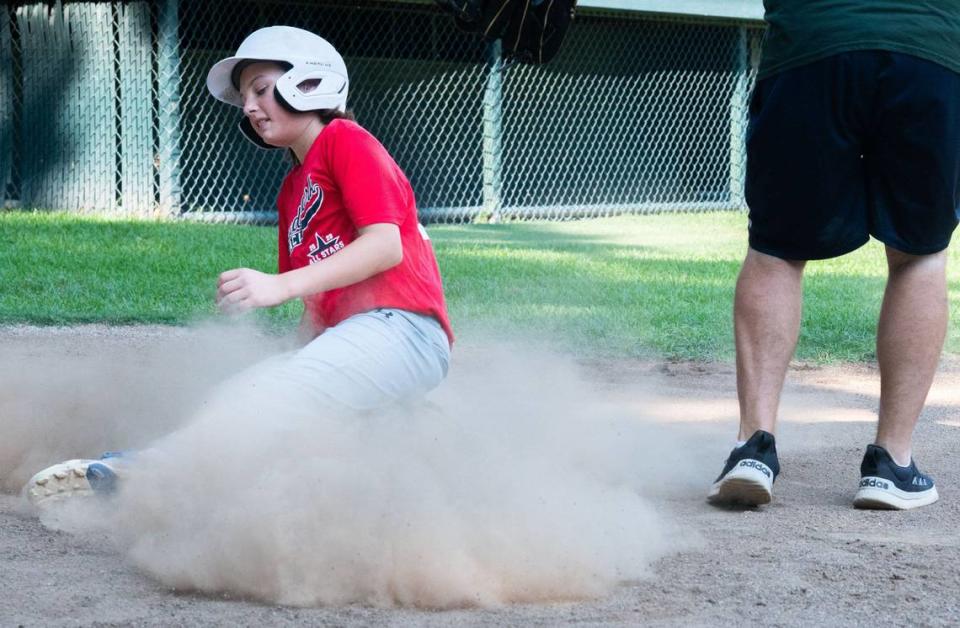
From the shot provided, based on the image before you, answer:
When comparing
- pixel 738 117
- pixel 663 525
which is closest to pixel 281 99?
pixel 663 525

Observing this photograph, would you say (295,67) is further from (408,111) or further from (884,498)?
(408,111)

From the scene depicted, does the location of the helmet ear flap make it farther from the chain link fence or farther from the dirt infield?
the chain link fence

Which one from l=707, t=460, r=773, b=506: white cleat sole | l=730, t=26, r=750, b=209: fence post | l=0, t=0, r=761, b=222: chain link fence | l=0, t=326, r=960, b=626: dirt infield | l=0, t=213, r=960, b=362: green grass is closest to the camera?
l=0, t=326, r=960, b=626: dirt infield

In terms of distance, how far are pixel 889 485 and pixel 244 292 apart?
5.62 ft

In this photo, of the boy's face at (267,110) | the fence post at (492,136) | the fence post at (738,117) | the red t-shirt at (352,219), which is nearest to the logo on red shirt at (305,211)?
the red t-shirt at (352,219)

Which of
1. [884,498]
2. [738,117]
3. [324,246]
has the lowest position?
[738,117]

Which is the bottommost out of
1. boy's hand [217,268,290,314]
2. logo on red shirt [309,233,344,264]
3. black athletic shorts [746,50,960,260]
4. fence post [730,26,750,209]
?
fence post [730,26,750,209]

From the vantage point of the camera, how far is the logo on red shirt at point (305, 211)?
3.49m

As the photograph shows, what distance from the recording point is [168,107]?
10180mm

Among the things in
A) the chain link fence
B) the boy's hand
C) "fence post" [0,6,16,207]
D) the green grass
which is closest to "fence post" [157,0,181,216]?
the chain link fence

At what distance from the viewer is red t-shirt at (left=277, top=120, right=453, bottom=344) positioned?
3371 millimetres

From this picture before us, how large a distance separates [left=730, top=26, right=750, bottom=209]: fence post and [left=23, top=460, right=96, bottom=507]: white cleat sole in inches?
444

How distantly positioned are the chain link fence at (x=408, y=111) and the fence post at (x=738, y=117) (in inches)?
1.0

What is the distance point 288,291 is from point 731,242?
786 centimetres
